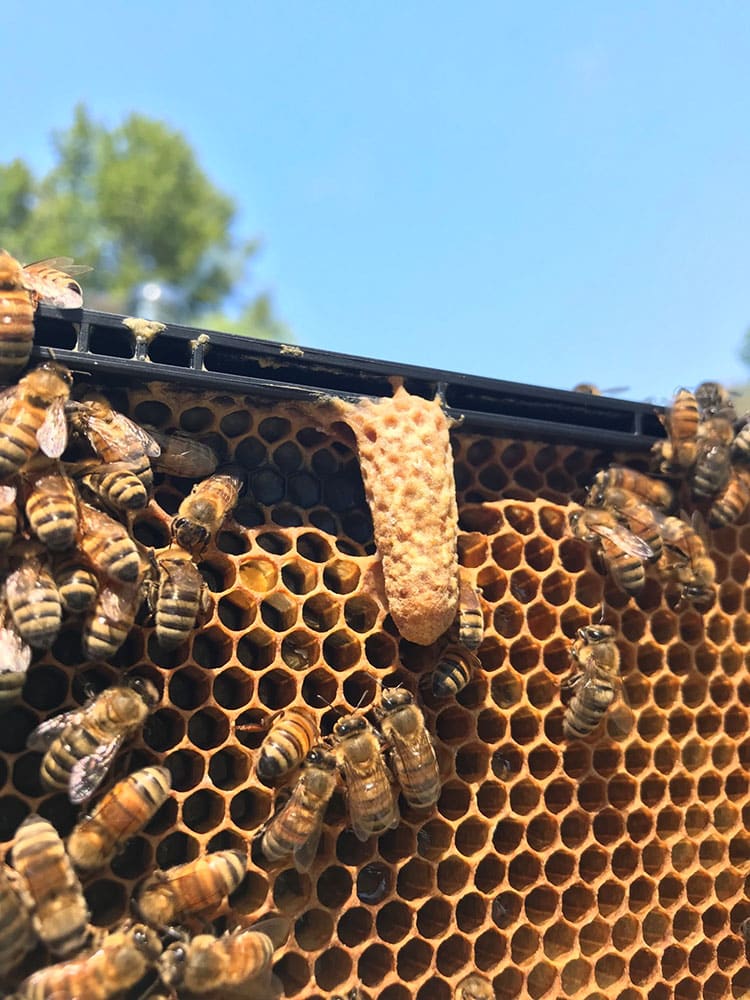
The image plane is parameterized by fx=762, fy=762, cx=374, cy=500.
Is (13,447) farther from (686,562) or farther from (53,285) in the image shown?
(686,562)

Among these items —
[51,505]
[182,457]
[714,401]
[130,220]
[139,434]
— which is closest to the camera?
[51,505]

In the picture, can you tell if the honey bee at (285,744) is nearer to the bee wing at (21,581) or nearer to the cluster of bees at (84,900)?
the cluster of bees at (84,900)

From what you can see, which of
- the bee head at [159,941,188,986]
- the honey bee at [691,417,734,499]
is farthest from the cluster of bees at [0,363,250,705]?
the honey bee at [691,417,734,499]

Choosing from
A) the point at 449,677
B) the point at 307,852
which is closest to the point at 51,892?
the point at 307,852

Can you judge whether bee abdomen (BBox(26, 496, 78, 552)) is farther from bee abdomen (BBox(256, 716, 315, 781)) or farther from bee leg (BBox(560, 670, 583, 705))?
bee leg (BBox(560, 670, 583, 705))

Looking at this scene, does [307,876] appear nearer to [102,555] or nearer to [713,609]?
[102,555]

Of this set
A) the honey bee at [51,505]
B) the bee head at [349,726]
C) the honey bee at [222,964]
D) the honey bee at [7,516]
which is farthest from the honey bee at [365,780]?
the honey bee at [7,516]

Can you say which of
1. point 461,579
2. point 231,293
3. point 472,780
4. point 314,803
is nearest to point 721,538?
point 461,579
